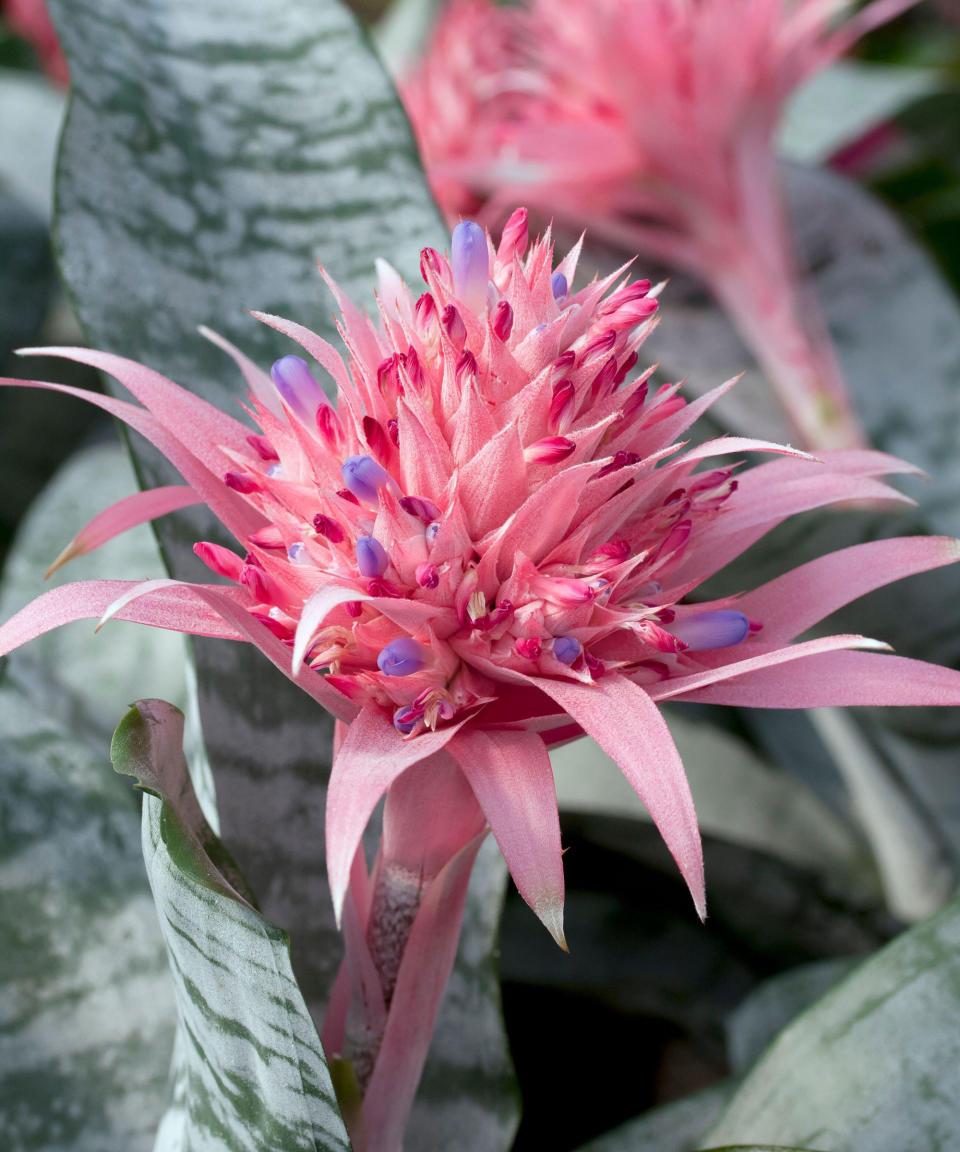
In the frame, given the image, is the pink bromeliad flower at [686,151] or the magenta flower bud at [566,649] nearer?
the magenta flower bud at [566,649]

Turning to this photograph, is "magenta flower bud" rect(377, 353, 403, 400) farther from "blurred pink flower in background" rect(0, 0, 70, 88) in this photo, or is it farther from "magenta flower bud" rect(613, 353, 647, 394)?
"blurred pink flower in background" rect(0, 0, 70, 88)

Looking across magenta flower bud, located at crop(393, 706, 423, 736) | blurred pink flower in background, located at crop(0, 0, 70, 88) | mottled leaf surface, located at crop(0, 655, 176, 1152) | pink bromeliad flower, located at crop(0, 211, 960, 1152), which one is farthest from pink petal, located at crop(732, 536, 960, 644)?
blurred pink flower in background, located at crop(0, 0, 70, 88)

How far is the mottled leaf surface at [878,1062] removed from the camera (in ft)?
1.01

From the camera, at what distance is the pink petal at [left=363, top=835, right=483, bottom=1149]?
280 mm

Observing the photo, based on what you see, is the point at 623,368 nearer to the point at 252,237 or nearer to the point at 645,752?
the point at 645,752

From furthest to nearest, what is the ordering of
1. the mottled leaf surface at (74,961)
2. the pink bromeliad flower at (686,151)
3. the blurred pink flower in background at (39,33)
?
the blurred pink flower in background at (39,33) → the pink bromeliad flower at (686,151) → the mottled leaf surface at (74,961)

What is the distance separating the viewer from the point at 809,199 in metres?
0.91

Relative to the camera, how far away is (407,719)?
24cm

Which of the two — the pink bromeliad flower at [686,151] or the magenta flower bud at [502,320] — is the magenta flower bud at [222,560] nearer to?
the magenta flower bud at [502,320]

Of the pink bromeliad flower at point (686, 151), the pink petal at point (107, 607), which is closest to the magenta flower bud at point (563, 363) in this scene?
the pink petal at point (107, 607)

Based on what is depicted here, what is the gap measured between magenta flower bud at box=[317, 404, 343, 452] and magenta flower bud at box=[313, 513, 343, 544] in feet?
0.10

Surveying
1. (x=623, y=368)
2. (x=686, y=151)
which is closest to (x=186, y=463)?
(x=623, y=368)

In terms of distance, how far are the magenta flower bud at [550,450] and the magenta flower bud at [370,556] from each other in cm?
4

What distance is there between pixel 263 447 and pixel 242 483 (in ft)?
0.06
